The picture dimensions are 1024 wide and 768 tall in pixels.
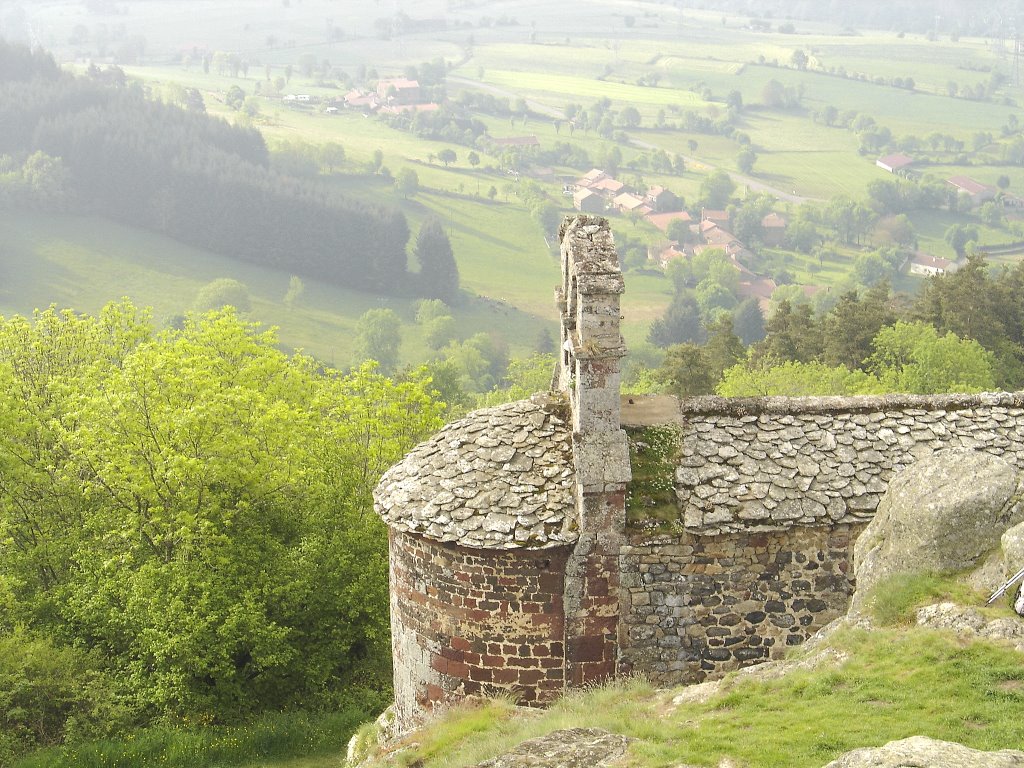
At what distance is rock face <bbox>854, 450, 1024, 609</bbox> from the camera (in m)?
14.1

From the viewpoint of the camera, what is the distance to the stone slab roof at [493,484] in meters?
15.8

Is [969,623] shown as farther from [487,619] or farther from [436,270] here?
[436,270]

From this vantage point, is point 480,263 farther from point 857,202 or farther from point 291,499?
point 291,499

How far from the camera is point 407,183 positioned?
158 m

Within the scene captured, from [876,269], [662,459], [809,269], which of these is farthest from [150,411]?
[809,269]

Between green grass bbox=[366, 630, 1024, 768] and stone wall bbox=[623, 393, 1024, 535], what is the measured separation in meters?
2.88

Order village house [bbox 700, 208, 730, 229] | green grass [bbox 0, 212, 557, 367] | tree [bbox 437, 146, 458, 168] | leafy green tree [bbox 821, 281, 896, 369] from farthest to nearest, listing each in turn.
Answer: tree [bbox 437, 146, 458, 168]
village house [bbox 700, 208, 730, 229]
green grass [bbox 0, 212, 557, 367]
leafy green tree [bbox 821, 281, 896, 369]

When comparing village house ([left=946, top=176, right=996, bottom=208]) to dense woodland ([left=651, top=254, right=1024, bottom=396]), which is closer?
dense woodland ([left=651, top=254, right=1024, bottom=396])

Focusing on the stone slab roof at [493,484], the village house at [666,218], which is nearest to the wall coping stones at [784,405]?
the stone slab roof at [493,484]

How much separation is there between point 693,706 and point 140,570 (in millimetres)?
13921

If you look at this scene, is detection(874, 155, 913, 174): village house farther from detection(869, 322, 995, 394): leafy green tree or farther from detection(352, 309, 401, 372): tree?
detection(869, 322, 995, 394): leafy green tree

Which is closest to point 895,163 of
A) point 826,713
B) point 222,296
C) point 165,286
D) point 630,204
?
point 630,204

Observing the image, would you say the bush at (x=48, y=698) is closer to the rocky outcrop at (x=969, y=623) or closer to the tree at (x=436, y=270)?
the rocky outcrop at (x=969, y=623)

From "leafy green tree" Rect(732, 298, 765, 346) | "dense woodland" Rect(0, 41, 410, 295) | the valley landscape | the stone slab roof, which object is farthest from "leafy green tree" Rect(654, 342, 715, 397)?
"dense woodland" Rect(0, 41, 410, 295)
